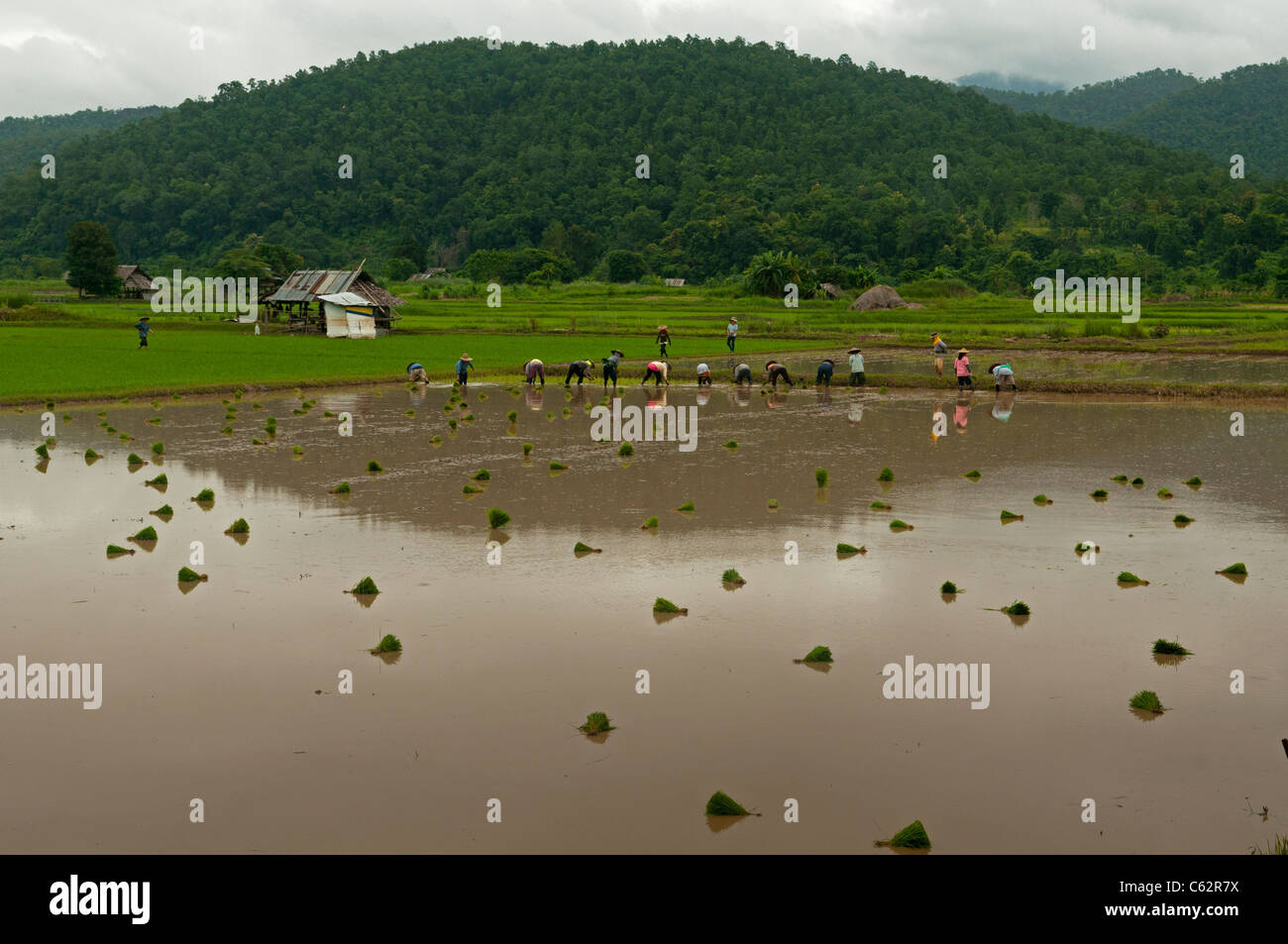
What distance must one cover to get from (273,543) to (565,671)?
619 cm

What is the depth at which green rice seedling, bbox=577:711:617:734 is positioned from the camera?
890 centimetres

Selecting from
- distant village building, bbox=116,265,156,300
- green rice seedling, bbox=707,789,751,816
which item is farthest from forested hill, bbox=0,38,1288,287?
green rice seedling, bbox=707,789,751,816

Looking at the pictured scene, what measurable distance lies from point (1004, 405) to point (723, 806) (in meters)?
24.8

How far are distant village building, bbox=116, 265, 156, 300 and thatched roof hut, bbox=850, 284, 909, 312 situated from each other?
56.3 metres

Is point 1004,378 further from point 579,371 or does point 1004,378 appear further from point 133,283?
point 133,283

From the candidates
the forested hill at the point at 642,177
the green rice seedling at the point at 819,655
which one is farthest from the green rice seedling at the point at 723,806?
the forested hill at the point at 642,177

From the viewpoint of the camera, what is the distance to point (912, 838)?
7.15 meters

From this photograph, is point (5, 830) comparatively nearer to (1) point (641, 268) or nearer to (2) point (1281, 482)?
(2) point (1281, 482)

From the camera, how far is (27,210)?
448 ft

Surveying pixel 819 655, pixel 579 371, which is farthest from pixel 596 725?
pixel 579 371

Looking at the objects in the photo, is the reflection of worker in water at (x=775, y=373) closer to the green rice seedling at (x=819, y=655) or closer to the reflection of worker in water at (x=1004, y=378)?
the reflection of worker in water at (x=1004, y=378)

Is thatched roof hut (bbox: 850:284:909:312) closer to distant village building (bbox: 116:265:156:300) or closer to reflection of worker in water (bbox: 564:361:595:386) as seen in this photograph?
reflection of worker in water (bbox: 564:361:595:386)

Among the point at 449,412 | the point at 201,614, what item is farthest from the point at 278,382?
the point at 201,614

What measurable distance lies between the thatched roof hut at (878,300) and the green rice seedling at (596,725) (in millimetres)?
66909
